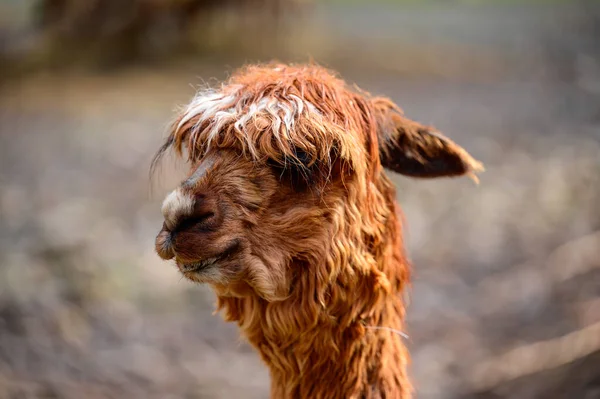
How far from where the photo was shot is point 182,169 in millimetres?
7520

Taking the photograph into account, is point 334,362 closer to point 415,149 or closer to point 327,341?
point 327,341

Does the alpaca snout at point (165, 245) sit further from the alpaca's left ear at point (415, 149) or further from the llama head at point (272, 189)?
the alpaca's left ear at point (415, 149)

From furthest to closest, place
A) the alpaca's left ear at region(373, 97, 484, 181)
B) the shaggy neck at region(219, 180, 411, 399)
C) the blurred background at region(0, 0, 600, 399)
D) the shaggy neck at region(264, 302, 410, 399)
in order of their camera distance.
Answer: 1. the blurred background at region(0, 0, 600, 399)
2. the alpaca's left ear at region(373, 97, 484, 181)
3. the shaggy neck at region(264, 302, 410, 399)
4. the shaggy neck at region(219, 180, 411, 399)

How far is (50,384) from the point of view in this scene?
208 inches

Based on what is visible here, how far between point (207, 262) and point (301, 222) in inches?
16.1

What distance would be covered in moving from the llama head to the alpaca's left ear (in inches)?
6.7

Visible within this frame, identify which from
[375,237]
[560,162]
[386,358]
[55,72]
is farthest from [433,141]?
[55,72]

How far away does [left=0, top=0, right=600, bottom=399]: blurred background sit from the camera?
5742 millimetres

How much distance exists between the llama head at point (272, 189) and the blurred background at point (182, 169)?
30.0 inches

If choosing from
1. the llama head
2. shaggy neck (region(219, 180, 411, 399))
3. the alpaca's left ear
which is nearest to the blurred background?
the llama head

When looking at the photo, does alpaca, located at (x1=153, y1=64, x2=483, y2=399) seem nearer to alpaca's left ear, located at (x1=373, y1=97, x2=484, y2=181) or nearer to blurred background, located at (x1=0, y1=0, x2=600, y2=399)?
alpaca's left ear, located at (x1=373, y1=97, x2=484, y2=181)

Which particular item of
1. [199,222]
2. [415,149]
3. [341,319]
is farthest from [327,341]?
[415,149]

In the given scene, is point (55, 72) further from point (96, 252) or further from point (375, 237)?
point (375, 237)

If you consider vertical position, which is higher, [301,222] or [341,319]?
[301,222]
